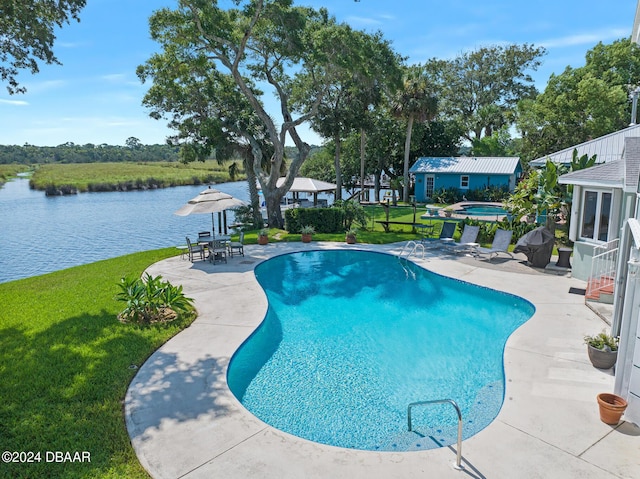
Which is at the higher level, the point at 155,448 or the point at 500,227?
the point at 500,227

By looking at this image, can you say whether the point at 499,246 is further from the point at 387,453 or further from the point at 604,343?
the point at 387,453

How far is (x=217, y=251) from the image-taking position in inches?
630

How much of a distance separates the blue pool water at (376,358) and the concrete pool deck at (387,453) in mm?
562

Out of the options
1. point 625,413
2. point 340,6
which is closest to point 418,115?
point 340,6

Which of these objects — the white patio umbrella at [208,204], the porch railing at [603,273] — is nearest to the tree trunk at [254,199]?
the white patio umbrella at [208,204]

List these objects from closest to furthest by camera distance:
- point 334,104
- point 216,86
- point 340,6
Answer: point 340,6 → point 216,86 → point 334,104

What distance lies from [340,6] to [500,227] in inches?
588

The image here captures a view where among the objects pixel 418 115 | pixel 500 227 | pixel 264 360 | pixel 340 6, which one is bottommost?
pixel 264 360

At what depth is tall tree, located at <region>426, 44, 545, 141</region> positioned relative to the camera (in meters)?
47.9

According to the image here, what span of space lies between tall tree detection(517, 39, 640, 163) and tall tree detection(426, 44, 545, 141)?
12.8 metres

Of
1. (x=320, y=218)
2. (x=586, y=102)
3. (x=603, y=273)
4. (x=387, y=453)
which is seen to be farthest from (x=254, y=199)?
(x=586, y=102)

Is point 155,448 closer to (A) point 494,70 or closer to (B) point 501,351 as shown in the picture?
(B) point 501,351

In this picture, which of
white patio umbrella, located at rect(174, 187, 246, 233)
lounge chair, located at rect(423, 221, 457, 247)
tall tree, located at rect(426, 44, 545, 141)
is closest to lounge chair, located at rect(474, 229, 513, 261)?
lounge chair, located at rect(423, 221, 457, 247)

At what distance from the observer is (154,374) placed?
7.47 m
